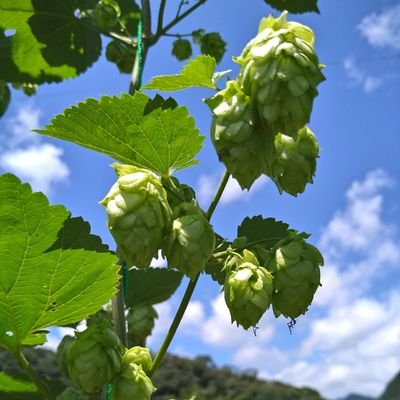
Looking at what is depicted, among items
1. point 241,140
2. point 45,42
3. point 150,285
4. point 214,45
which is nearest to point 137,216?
point 241,140

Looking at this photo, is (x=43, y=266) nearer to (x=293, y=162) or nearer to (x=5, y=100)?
(x=293, y=162)

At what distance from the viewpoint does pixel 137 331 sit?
2361 mm

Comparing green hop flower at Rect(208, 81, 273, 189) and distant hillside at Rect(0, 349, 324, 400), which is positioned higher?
distant hillside at Rect(0, 349, 324, 400)

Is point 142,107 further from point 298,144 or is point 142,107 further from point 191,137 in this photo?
point 298,144

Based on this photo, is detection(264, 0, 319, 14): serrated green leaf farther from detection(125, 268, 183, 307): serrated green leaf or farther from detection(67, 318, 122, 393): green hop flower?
detection(67, 318, 122, 393): green hop flower

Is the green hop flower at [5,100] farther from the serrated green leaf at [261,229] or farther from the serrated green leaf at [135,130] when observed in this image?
the serrated green leaf at [135,130]

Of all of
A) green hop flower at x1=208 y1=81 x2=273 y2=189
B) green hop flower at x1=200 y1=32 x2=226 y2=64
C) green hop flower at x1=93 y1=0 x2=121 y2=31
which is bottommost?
green hop flower at x1=208 y1=81 x2=273 y2=189

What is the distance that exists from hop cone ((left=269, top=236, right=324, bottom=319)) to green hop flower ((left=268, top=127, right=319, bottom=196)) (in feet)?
0.63

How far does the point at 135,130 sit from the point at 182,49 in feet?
7.29

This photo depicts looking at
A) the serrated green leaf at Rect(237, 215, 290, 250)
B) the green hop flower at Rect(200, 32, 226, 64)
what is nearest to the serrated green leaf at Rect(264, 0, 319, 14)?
the green hop flower at Rect(200, 32, 226, 64)

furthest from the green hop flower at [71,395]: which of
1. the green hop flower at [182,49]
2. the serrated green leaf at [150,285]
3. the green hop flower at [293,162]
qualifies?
the green hop flower at [182,49]

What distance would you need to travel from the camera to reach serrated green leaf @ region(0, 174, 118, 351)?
1595 mm

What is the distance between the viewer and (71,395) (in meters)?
1.99

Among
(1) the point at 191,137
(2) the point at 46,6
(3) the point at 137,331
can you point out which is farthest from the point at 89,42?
(1) the point at 191,137
